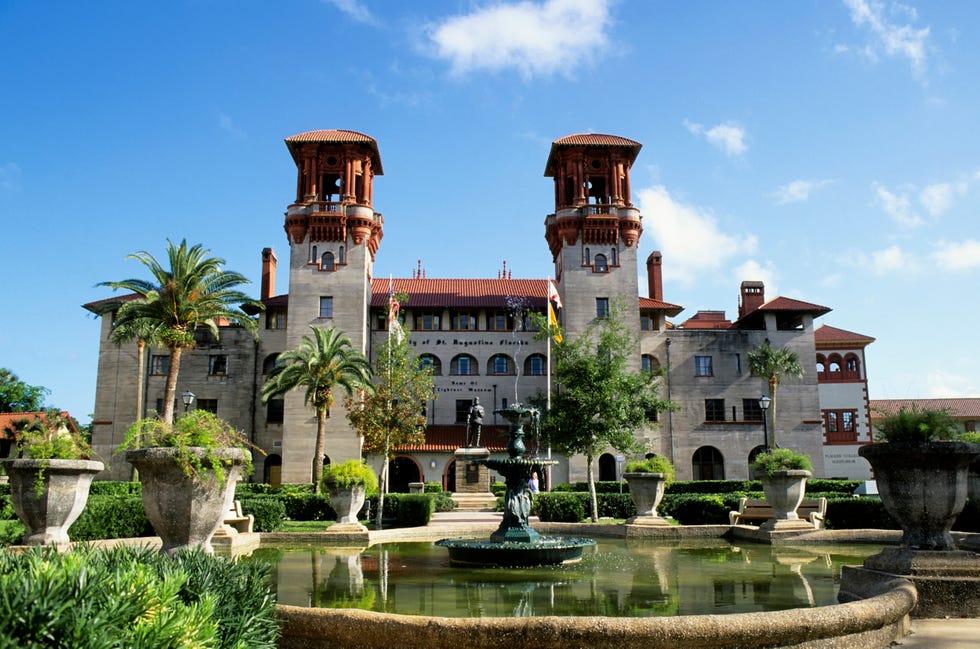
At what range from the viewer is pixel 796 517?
715 inches

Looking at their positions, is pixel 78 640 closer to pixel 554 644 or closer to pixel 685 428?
pixel 554 644

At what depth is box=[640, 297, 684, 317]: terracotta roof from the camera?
5250cm

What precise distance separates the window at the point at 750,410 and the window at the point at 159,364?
38.9m

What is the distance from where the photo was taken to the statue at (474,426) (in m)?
46.5

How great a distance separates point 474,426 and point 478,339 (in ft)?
20.4

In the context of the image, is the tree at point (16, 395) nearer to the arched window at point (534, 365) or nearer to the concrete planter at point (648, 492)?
the arched window at point (534, 365)

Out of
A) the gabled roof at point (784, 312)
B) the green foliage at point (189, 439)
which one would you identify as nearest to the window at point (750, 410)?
the gabled roof at point (784, 312)

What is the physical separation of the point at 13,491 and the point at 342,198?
38.4 metres

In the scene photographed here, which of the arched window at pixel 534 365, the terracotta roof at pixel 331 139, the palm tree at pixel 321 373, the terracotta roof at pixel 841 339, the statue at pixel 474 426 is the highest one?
the terracotta roof at pixel 331 139

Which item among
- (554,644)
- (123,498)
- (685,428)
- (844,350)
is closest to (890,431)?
(554,644)

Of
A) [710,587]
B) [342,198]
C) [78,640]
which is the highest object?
[342,198]

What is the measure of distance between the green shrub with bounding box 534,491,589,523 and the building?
70.0 feet

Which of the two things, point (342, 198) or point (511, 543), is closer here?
point (511, 543)

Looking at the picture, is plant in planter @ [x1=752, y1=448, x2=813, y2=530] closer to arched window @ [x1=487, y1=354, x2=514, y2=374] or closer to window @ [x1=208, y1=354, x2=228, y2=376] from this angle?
arched window @ [x1=487, y1=354, x2=514, y2=374]
